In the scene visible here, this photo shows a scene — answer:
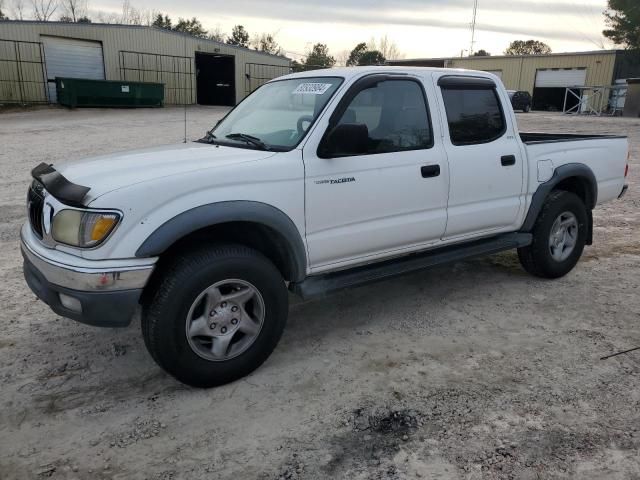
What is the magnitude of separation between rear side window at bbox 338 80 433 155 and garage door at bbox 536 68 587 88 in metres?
44.4

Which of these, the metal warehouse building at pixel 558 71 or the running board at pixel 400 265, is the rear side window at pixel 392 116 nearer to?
the running board at pixel 400 265

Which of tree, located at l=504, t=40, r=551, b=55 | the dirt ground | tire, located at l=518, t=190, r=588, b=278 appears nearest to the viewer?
the dirt ground

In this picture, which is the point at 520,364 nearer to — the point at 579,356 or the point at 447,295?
the point at 579,356

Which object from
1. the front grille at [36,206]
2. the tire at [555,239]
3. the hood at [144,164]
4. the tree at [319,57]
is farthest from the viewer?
the tree at [319,57]

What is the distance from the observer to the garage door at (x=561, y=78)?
140ft

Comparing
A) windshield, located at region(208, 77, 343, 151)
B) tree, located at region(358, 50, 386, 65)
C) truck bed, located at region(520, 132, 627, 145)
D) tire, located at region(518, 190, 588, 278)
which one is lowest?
tire, located at region(518, 190, 588, 278)

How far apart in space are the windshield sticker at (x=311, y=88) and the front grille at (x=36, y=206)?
1.91 metres

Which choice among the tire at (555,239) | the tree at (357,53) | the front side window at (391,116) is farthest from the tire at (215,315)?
the tree at (357,53)

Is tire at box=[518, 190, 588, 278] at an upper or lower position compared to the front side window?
lower

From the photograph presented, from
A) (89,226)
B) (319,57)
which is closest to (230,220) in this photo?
(89,226)

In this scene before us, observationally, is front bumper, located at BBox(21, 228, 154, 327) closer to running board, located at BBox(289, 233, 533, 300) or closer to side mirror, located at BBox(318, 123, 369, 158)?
running board, located at BBox(289, 233, 533, 300)

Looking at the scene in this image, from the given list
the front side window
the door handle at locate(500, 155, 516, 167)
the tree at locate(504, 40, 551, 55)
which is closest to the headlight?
the front side window

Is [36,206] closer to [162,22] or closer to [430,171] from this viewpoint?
[430,171]

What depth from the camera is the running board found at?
12.1 feet
